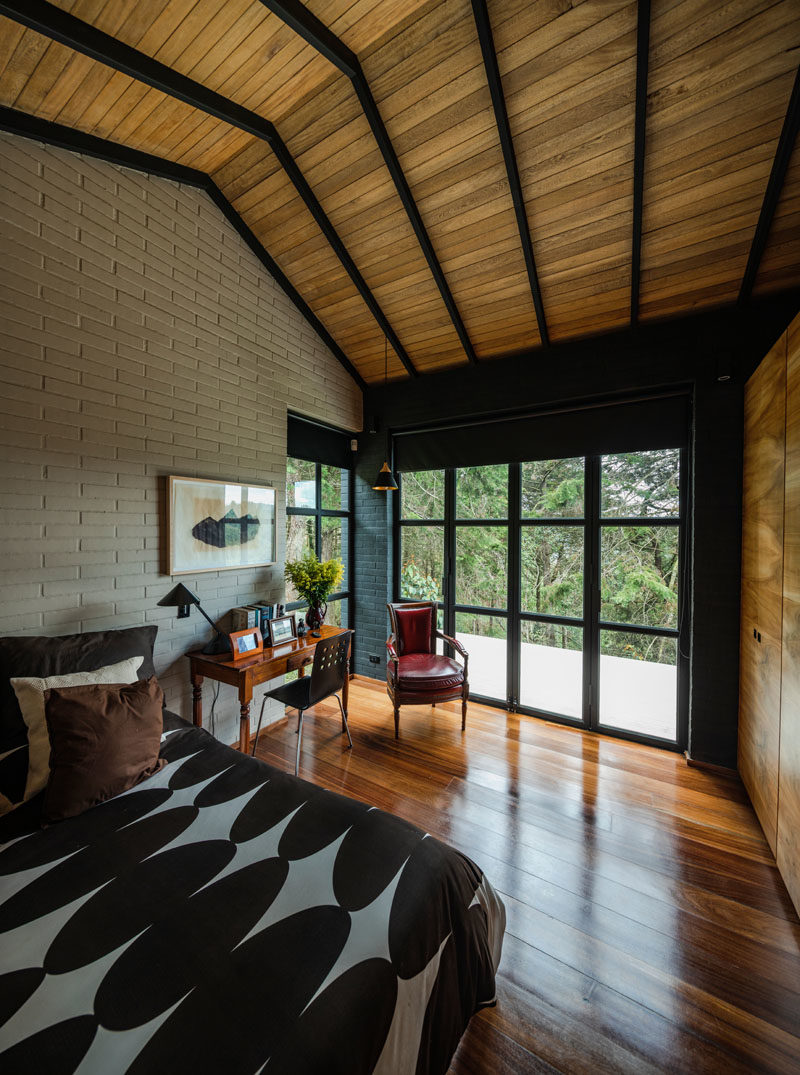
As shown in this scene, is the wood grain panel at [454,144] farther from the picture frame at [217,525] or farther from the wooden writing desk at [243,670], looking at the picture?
the wooden writing desk at [243,670]

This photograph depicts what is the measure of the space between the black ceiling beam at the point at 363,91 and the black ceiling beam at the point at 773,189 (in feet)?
6.26

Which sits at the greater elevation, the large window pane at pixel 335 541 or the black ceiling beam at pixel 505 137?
the black ceiling beam at pixel 505 137

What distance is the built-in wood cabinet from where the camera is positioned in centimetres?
193

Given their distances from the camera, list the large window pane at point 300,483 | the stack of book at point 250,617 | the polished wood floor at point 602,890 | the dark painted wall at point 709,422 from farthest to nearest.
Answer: the large window pane at point 300,483 < the stack of book at point 250,617 < the dark painted wall at point 709,422 < the polished wood floor at point 602,890

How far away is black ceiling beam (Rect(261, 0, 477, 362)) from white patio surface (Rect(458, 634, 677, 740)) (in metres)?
3.05

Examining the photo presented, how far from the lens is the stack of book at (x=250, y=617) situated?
3.00 m

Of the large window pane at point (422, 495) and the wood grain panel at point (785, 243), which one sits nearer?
the wood grain panel at point (785, 243)

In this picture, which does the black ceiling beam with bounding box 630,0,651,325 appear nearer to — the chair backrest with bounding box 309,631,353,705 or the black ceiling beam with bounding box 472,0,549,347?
the black ceiling beam with bounding box 472,0,549,347

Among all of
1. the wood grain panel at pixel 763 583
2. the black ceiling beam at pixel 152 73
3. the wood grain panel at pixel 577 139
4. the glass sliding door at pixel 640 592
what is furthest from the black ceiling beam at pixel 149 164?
the wood grain panel at pixel 763 583

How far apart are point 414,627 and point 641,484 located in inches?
89.1

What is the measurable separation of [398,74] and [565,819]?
4.20m

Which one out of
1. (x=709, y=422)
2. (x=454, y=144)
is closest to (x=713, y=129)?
(x=454, y=144)

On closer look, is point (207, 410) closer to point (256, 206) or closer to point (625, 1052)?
point (256, 206)

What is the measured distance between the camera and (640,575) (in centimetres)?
329
